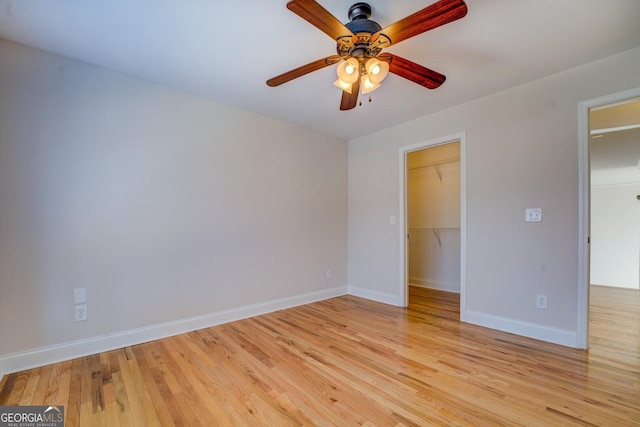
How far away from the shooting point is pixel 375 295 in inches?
151

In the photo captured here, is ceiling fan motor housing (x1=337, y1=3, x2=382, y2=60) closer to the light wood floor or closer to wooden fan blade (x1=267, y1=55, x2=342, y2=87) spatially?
wooden fan blade (x1=267, y1=55, x2=342, y2=87)

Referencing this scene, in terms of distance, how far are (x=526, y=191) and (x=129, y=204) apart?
354cm

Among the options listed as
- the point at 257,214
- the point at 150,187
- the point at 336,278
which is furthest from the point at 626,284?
the point at 150,187

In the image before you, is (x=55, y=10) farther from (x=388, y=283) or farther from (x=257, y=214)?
(x=388, y=283)

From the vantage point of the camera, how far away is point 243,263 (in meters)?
3.14

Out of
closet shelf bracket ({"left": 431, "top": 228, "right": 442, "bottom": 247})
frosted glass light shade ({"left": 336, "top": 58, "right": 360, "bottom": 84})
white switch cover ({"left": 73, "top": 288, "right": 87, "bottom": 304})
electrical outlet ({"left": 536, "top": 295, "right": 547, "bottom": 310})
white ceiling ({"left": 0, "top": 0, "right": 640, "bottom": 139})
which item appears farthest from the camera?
closet shelf bracket ({"left": 431, "top": 228, "right": 442, "bottom": 247})

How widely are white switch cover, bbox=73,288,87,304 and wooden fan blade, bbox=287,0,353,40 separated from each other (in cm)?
250


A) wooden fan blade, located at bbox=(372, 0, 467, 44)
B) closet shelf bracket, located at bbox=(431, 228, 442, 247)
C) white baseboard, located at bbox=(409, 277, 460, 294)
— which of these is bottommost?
white baseboard, located at bbox=(409, 277, 460, 294)

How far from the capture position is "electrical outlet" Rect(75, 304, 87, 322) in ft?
7.26

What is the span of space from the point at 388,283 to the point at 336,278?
766 millimetres

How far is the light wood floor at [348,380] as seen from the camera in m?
1.54

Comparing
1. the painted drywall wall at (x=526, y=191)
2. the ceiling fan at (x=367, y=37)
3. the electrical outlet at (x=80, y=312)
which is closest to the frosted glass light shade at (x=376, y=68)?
the ceiling fan at (x=367, y=37)
